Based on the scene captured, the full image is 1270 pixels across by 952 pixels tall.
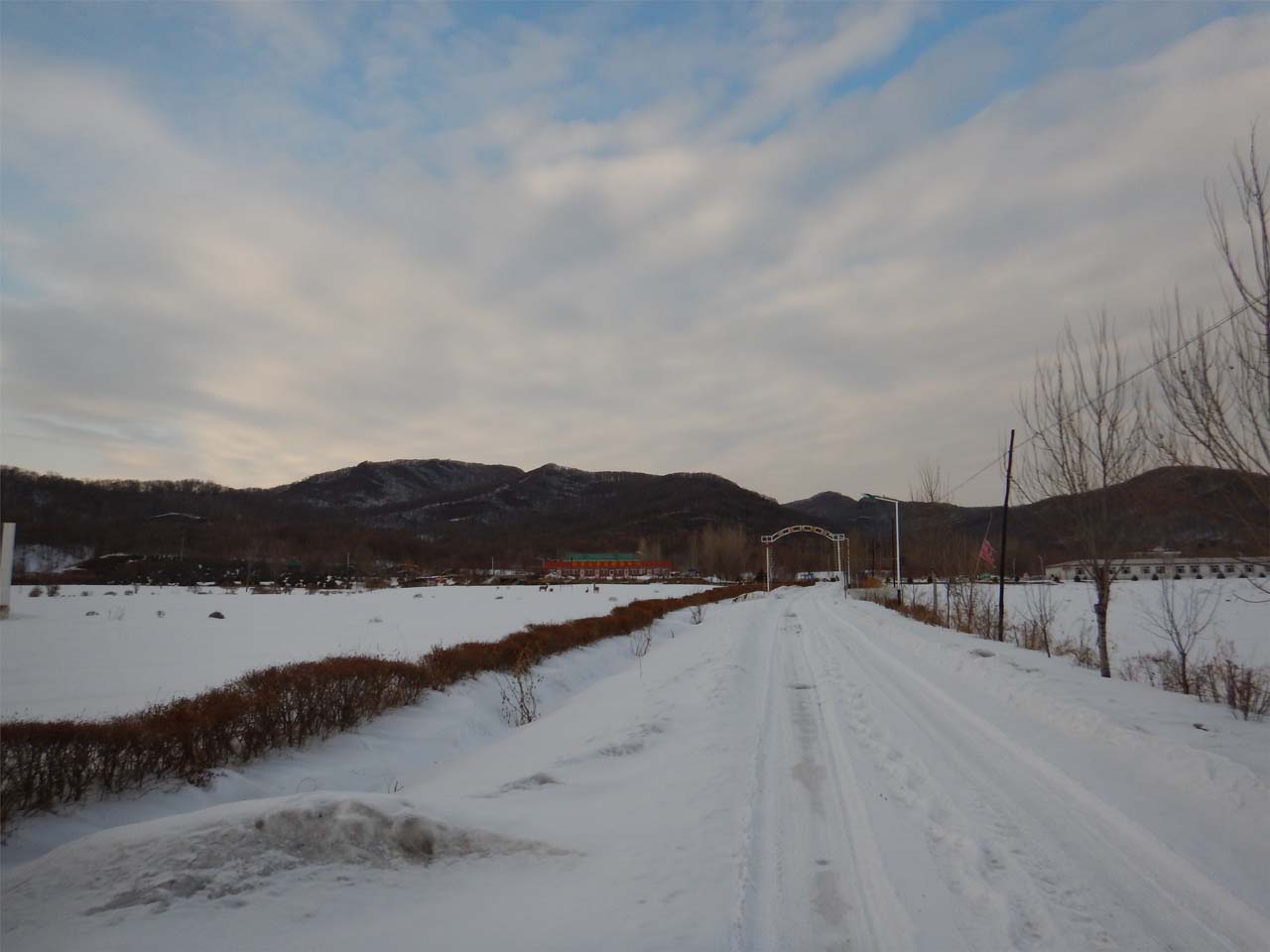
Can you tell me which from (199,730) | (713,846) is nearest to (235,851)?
(713,846)

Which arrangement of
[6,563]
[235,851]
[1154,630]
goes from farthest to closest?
[6,563], [1154,630], [235,851]

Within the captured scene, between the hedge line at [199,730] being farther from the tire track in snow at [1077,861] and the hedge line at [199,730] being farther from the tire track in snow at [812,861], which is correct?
the tire track in snow at [1077,861]

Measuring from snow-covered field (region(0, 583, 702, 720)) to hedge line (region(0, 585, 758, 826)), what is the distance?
2833 mm

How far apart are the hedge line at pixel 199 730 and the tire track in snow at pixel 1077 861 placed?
7072 millimetres

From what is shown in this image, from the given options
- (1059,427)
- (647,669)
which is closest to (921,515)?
(1059,427)

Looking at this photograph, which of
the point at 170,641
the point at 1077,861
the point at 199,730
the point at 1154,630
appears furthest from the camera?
the point at 1154,630

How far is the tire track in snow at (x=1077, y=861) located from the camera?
3.72 m

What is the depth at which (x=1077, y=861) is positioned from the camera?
4.57 m

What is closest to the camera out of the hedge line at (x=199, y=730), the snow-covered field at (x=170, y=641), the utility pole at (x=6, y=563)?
the hedge line at (x=199, y=730)

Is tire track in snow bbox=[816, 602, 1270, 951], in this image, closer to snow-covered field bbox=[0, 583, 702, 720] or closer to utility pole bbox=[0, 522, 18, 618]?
snow-covered field bbox=[0, 583, 702, 720]

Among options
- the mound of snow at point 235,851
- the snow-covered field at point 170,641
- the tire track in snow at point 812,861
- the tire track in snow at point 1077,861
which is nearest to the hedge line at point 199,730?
the mound of snow at point 235,851

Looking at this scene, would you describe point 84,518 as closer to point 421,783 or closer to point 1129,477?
point 421,783

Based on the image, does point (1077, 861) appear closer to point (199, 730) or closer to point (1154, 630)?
point (199, 730)

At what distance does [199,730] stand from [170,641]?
54.9 ft
